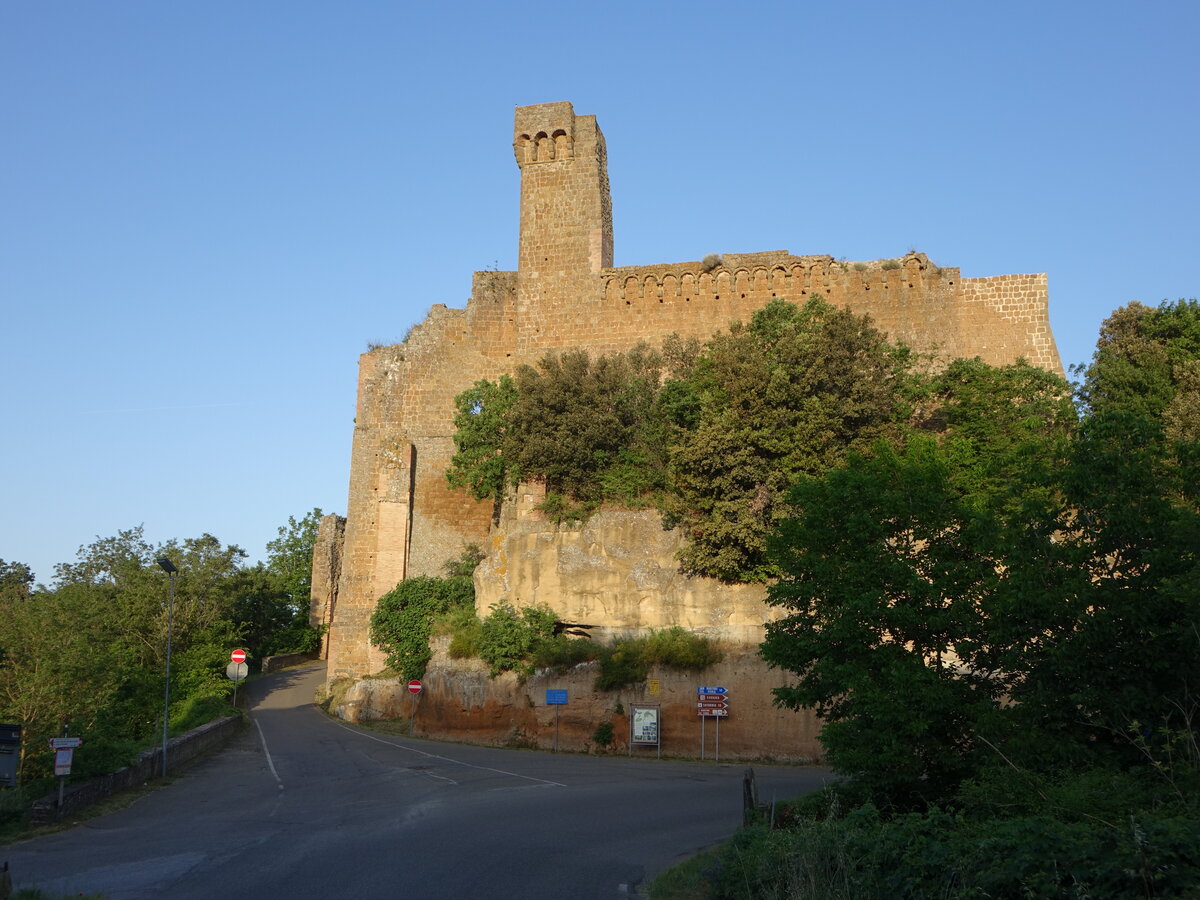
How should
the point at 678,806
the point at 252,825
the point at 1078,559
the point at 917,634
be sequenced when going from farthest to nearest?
the point at 678,806, the point at 252,825, the point at 917,634, the point at 1078,559

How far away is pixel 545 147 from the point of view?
133 feet

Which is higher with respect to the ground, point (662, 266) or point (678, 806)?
point (662, 266)

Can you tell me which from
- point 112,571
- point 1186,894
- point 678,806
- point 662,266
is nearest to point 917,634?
point 678,806

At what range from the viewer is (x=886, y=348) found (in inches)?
1325

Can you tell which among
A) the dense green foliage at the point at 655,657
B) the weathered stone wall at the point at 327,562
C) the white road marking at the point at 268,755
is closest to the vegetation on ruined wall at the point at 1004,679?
the dense green foliage at the point at 655,657

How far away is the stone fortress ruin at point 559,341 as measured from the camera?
32.7 m

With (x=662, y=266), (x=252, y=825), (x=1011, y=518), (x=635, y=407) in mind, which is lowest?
(x=252, y=825)

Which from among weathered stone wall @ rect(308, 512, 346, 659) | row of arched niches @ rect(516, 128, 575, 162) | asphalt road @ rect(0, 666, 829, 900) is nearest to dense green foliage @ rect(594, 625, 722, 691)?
asphalt road @ rect(0, 666, 829, 900)

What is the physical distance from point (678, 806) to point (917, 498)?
660cm

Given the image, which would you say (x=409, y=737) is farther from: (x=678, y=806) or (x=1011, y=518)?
(x=1011, y=518)

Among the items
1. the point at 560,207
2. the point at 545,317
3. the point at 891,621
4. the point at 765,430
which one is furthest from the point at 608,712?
the point at 560,207

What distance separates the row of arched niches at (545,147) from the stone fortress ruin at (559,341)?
2.1 inches

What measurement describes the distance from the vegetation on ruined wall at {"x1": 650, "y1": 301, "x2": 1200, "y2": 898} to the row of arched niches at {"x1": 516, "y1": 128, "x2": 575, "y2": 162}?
24.9 metres

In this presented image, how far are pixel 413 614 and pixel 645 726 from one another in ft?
37.6
